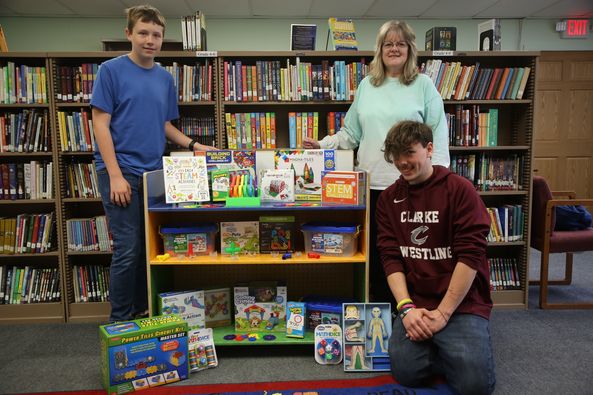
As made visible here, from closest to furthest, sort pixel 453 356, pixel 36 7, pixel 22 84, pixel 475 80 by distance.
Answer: pixel 453 356
pixel 22 84
pixel 475 80
pixel 36 7

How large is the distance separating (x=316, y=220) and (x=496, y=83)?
5.41 ft

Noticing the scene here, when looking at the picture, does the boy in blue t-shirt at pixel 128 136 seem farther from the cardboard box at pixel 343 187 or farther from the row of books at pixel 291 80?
the cardboard box at pixel 343 187

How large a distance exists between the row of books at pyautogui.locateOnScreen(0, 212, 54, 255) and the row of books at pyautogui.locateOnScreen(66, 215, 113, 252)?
6.2 inches

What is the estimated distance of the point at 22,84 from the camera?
9.21 feet

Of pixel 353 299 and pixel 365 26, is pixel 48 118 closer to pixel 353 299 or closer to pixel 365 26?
pixel 353 299

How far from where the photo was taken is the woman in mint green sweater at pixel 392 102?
2.21 meters

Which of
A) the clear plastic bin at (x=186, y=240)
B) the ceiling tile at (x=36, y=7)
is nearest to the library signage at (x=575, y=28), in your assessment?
the clear plastic bin at (x=186, y=240)

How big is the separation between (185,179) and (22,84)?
1.48 m

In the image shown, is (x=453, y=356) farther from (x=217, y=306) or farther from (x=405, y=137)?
(x=217, y=306)

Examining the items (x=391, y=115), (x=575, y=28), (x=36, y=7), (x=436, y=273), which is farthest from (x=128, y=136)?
(x=575, y=28)

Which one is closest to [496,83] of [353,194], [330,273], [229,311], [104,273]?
[353,194]

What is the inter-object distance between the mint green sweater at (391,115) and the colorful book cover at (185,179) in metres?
0.86

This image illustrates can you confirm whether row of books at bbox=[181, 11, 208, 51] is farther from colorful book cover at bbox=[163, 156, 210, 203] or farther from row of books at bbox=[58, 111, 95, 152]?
colorful book cover at bbox=[163, 156, 210, 203]

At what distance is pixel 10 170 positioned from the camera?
2.85m
